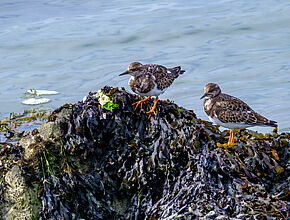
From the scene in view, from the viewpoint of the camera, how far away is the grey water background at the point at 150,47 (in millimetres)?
10461

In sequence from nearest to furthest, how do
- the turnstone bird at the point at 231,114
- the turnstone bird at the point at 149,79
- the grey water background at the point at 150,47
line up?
the turnstone bird at the point at 231,114, the turnstone bird at the point at 149,79, the grey water background at the point at 150,47

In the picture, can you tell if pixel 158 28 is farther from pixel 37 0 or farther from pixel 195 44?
pixel 37 0

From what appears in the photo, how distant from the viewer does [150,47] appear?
13.2 meters

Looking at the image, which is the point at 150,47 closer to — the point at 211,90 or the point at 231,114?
the point at 211,90

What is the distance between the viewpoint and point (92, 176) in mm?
5023

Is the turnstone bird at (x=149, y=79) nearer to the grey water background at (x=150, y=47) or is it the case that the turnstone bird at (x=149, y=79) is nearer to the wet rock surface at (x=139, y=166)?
the wet rock surface at (x=139, y=166)

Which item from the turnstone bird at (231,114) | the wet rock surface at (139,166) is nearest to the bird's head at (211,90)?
the turnstone bird at (231,114)

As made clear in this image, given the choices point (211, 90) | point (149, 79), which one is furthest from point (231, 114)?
point (149, 79)

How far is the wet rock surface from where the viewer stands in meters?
4.36

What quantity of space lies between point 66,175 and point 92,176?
0.94 feet

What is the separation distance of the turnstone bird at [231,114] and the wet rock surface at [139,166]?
144 mm

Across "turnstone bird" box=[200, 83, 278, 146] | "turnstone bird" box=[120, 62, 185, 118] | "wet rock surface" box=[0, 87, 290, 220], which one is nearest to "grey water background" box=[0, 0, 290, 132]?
"turnstone bird" box=[120, 62, 185, 118]

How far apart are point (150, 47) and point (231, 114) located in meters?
8.24

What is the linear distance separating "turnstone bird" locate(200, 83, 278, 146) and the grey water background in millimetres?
3372
